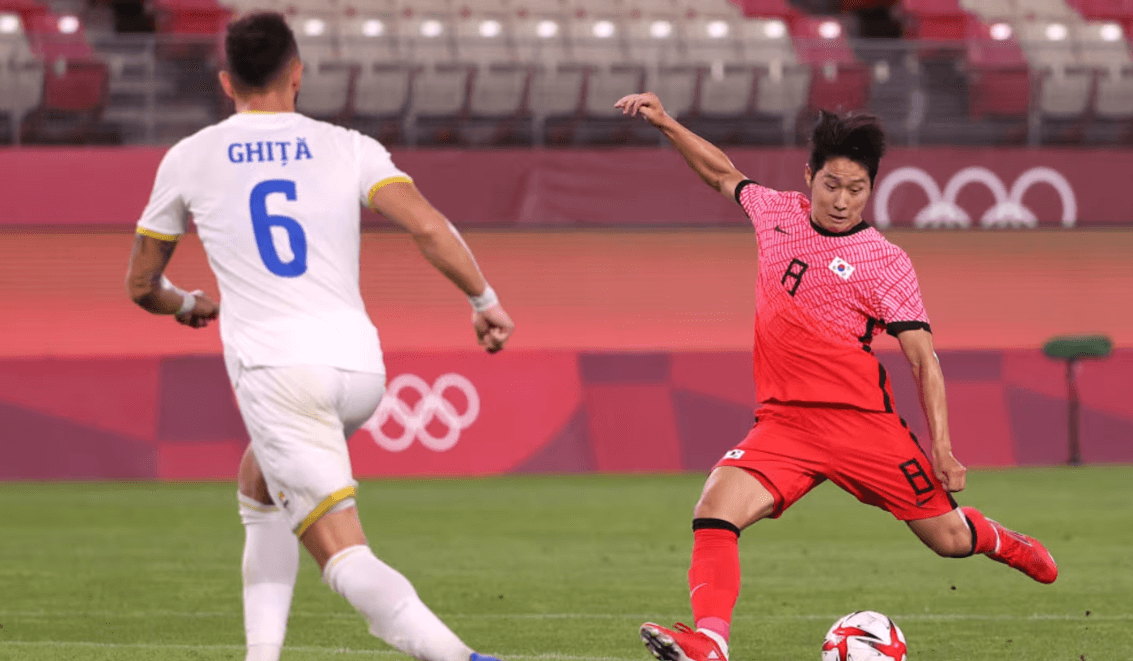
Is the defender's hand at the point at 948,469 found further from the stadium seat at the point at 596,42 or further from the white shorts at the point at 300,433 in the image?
the stadium seat at the point at 596,42

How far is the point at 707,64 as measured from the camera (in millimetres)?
20328

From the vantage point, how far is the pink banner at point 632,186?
19.6 meters

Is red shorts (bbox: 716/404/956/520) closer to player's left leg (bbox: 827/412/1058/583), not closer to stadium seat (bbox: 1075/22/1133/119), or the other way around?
player's left leg (bbox: 827/412/1058/583)

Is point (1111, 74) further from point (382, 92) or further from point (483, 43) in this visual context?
point (382, 92)

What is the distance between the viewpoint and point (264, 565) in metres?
5.66

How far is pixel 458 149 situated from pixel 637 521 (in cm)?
730

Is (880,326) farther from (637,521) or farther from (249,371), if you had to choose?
(637,521)

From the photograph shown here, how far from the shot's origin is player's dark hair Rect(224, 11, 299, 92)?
5176mm

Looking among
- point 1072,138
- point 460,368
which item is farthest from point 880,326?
point 1072,138

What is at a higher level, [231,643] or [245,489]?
[245,489]

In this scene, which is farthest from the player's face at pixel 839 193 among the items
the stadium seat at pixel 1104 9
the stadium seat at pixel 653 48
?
the stadium seat at pixel 1104 9

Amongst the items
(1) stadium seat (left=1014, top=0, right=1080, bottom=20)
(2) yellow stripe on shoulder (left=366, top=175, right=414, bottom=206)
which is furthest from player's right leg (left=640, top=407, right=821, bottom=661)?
(1) stadium seat (left=1014, top=0, right=1080, bottom=20)

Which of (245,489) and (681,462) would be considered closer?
(245,489)

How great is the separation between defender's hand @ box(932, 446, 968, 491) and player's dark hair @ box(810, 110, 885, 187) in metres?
1.05
